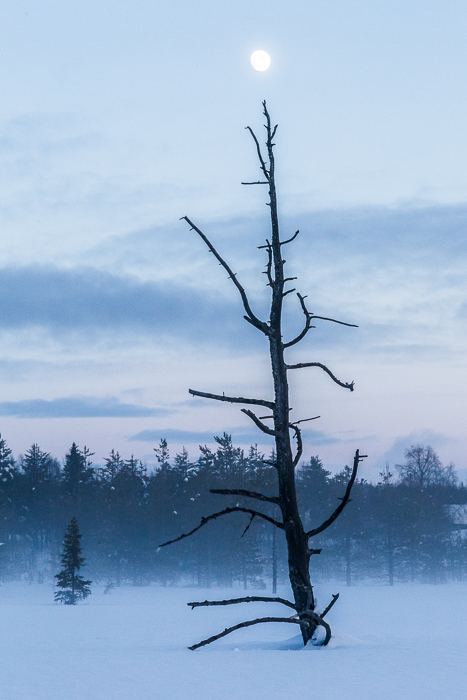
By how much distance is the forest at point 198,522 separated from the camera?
74188 mm

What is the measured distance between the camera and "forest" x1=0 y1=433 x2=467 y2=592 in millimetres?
74188

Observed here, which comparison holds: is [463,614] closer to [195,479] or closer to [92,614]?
[92,614]

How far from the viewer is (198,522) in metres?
73.4

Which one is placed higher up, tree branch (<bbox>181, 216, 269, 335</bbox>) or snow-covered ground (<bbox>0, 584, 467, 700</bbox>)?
tree branch (<bbox>181, 216, 269, 335</bbox>)

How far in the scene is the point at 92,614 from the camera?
52906 millimetres

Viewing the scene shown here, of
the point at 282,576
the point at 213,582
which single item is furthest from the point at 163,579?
the point at 282,576

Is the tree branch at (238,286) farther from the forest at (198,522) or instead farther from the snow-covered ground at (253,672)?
the forest at (198,522)

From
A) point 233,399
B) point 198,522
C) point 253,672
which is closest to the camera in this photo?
point 253,672

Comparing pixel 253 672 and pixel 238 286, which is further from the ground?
pixel 238 286

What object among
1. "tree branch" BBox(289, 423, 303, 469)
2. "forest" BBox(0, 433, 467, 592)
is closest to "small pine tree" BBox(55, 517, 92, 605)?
"forest" BBox(0, 433, 467, 592)

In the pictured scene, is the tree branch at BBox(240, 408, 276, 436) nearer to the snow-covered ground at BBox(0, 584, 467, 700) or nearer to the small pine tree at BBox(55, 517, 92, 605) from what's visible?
the snow-covered ground at BBox(0, 584, 467, 700)

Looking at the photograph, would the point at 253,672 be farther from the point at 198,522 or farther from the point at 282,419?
the point at 198,522

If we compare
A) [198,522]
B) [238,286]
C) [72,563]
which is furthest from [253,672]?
[198,522]

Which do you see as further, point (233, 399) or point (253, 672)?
point (233, 399)
